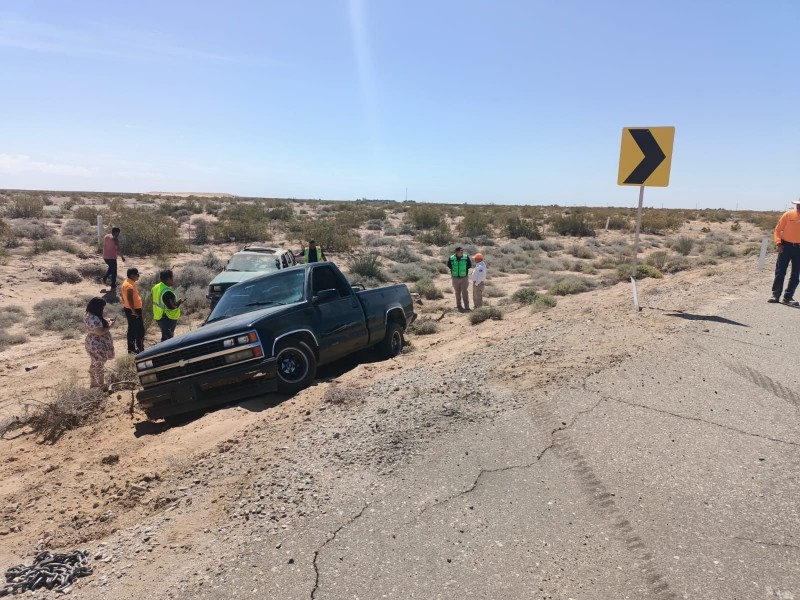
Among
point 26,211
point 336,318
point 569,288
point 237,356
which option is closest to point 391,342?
point 336,318

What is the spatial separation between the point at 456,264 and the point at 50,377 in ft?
29.5

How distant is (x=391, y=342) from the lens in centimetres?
955

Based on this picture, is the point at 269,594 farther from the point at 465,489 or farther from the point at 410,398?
the point at 410,398

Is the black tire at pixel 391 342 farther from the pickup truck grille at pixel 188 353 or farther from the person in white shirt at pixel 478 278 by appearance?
the person in white shirt at pixel 478 278

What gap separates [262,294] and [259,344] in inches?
61.1

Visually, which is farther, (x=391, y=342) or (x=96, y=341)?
(x=391, y=342)

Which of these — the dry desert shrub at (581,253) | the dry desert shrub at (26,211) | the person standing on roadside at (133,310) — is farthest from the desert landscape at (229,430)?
the dry desert shrub at (26,211)

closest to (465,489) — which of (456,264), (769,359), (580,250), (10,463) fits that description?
(769,359)

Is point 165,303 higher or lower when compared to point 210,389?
higher

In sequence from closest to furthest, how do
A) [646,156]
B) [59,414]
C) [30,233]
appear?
[59,414] → [646,156] → [30,233]

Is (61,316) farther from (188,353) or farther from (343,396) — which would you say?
(343,396)

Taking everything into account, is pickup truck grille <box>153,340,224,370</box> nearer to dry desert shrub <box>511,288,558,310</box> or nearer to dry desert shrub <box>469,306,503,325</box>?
dry desert shrub <box>469,306,503,325</box>

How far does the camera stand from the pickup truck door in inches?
309

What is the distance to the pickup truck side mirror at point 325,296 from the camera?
7.93 meters
